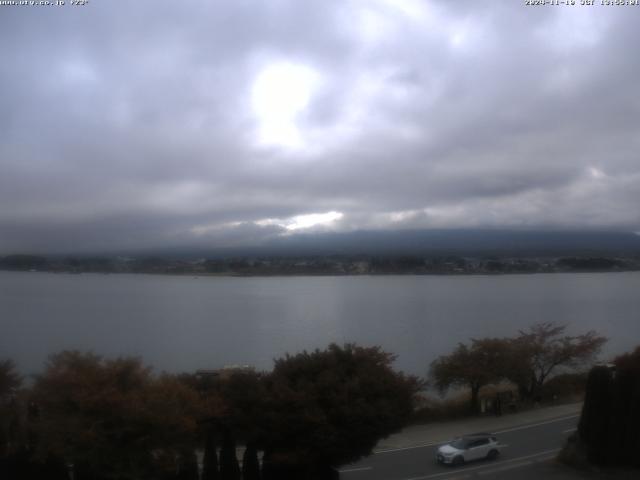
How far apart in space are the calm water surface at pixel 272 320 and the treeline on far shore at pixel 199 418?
1554cm

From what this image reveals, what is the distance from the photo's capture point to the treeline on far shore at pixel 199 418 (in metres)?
10.7

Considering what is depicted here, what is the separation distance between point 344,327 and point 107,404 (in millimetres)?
38209

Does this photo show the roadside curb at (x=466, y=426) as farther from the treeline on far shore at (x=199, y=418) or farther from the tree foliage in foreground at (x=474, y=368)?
the treeline on far shore at (x=199, y=418)

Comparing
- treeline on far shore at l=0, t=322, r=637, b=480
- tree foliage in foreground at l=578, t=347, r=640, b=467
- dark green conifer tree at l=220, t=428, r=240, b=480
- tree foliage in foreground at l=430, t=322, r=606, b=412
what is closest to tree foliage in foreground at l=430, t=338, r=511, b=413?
tree foliage in foreground at l=430, t=322, r=606, b=412

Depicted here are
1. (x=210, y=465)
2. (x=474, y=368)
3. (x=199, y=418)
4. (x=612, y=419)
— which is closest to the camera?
(x=199, y=418)

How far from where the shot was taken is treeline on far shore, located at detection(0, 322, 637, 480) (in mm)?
10680

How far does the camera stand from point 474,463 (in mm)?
15312

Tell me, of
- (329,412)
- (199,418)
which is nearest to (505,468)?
(329,412)

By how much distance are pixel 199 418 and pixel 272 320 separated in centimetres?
4161

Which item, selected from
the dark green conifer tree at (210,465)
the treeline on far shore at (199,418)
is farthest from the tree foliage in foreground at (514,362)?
the dark green conifer tree at (210,465)

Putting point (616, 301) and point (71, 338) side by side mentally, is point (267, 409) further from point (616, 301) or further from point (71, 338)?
point (616, 301)

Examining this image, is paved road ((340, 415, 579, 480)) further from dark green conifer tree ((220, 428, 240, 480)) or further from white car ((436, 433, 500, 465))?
dark green conifer tree ((220, 428, 240, 480))

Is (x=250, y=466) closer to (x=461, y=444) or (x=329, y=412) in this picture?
(x=329, y=412)

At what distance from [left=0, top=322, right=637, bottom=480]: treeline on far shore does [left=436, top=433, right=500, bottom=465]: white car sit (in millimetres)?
2768
